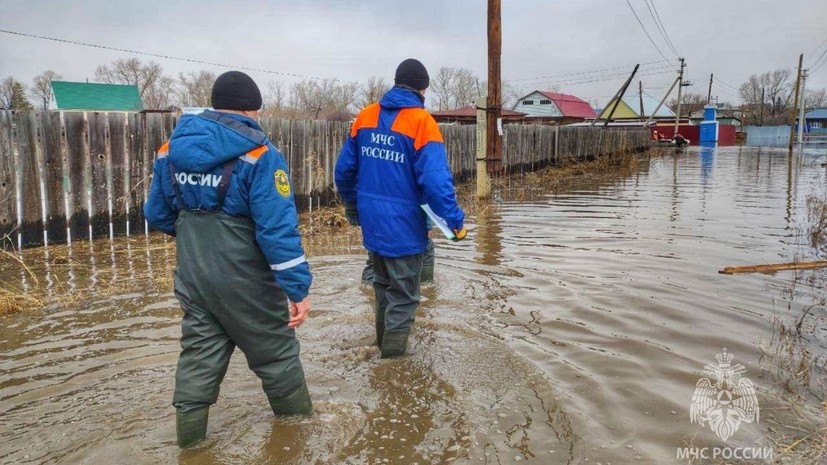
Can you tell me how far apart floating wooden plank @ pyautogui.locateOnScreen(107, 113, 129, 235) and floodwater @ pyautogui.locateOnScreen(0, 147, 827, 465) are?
58cm

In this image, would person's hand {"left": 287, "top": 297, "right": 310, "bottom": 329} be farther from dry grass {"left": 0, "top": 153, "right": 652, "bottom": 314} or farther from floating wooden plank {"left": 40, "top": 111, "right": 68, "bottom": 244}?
floating wooden plank {"left": 40, "top": 111, "right": 68, "bottom": 244}

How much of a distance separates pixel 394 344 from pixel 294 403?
3.31 feet

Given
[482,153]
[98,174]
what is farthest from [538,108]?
[98,174]

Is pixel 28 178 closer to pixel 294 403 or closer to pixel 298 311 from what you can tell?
pixel 294 403

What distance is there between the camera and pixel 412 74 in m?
3.68

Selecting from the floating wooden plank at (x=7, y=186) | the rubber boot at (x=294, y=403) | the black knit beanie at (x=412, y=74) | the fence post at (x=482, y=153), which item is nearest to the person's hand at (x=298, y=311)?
the rubber boot at (x=294, y=403)

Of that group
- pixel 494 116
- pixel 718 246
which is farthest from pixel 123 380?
pixel 494 116

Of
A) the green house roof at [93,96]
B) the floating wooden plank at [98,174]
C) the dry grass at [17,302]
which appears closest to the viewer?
the dry grass at [17,302]

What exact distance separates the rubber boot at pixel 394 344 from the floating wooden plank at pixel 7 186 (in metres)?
5.15

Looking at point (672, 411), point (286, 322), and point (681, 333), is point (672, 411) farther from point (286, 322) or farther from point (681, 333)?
point (286, 322)

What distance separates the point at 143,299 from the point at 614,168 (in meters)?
19.2

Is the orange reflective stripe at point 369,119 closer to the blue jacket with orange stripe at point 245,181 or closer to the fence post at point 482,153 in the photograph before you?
the blue jacket with orange stripe at point 245,181

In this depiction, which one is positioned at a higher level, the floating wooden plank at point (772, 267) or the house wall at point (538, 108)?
the house wall at point (538, 108)

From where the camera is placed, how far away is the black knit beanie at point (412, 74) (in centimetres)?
368
